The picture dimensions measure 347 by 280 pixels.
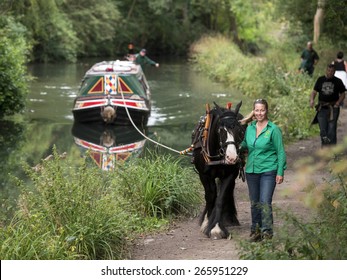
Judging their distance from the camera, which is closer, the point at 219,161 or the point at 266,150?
the point at 266,150

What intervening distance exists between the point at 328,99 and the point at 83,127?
1277 cm

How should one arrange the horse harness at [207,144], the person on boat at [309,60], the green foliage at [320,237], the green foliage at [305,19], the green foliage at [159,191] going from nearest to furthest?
the green foliage at [320,237], the horse harness at [207,144], the green foliage at [159,191], the person on boat at [309,60], the green foliage at [305,19]

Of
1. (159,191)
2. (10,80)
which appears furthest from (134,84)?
(159,191)

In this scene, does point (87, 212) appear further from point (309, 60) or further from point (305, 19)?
point (305, 19)

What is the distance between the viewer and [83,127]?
25.4 m

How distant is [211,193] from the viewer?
9891mm

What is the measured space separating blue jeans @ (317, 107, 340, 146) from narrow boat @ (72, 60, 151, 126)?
11.3m

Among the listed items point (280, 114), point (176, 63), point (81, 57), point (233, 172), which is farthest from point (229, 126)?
point (81, 57)

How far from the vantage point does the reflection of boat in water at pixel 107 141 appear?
19.9 metres

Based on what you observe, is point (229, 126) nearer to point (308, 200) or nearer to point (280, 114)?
point (308, 200)

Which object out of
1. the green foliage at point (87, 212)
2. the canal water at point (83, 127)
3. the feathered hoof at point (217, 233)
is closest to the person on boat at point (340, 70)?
the canal water at point (83, 127)

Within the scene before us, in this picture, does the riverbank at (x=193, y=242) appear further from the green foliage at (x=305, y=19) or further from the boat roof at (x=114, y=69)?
the green foliage at (x=305, y=19)

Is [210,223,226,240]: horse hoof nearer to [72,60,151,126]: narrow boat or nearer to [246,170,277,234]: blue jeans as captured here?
[246,170,277,234]: blue jeans

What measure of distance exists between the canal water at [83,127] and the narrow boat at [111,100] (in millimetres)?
403
